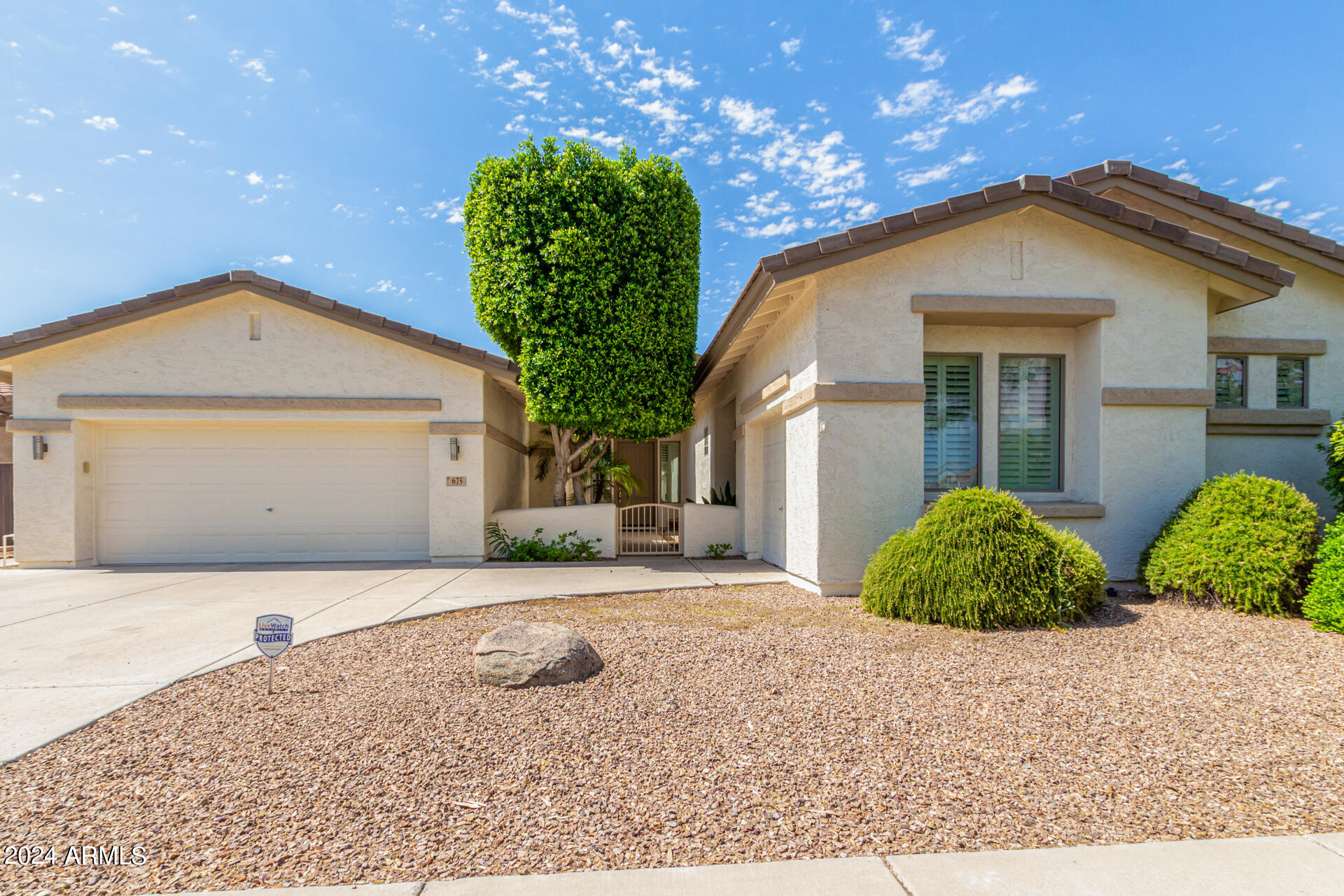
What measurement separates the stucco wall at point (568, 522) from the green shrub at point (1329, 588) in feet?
29.8

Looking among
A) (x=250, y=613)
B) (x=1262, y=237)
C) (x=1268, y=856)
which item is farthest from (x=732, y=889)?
(x=1262, y=237)

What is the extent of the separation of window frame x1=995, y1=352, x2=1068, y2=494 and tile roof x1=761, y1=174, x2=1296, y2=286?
1843mm

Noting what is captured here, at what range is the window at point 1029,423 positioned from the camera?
878 centimetres

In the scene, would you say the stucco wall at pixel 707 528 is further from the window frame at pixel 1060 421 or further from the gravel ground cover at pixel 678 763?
the gravel ground cover at pixel 678 763

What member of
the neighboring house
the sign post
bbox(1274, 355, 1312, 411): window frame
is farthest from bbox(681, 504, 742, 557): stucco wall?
the neighboring house

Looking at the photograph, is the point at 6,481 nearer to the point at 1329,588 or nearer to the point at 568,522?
the point at 568,522

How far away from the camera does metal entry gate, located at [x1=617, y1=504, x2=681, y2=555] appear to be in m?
12.8

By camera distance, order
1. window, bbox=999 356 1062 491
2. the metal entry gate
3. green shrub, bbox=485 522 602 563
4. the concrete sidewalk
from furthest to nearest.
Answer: the metal entry gate, green shrub, bbox=485 522 602 563, window, bbox=999 356 1062 491, the concrete sidewalk

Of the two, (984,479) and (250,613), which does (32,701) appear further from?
(984,479)

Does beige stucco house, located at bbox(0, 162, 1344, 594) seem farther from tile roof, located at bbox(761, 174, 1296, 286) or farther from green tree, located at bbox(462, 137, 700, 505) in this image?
green tree, located at bbox(462, 137, 700, 505)

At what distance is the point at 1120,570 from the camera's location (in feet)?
27.0

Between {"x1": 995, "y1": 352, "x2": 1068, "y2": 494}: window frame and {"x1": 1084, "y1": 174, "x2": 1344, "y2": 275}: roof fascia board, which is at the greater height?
{"x1": 1084, "y1": 174, "x2": 1344, "y2": 275}: roof fascia board

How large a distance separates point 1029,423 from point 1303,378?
481 centimetres
